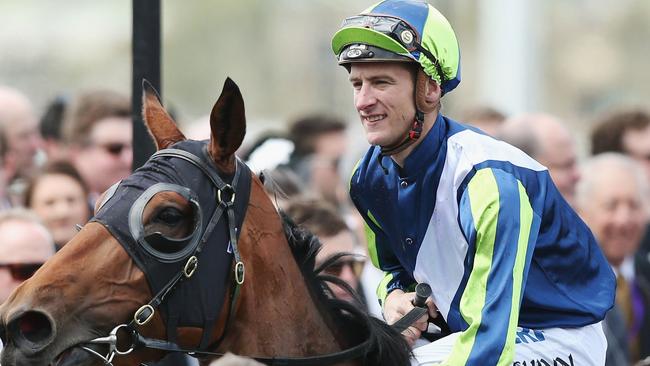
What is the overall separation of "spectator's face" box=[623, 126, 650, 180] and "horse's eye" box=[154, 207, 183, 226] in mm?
6407

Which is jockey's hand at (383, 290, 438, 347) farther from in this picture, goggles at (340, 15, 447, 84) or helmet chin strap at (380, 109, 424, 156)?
goggles at (340, 15, 447, 84)

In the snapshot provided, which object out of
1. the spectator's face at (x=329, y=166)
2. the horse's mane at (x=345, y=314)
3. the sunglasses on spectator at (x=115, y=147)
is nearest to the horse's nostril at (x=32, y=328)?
the horse's mane at (x=345, y=314)

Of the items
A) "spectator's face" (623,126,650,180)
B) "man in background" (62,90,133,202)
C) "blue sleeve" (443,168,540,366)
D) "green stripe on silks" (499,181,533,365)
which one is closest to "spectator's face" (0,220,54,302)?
"man in background" (62,90,133,202)

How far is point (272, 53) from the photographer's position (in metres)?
23.2

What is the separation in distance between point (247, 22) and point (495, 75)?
10263 millimetres

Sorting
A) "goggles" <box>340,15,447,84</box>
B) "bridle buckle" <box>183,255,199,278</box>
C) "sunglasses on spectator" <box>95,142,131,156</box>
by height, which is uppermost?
"goggles" <box>340,15,447,84</box>

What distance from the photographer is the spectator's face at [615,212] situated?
8.06m

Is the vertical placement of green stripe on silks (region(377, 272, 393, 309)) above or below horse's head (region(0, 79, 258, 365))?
below

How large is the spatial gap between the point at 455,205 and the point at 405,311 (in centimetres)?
52

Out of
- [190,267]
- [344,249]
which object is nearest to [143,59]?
[190,267]

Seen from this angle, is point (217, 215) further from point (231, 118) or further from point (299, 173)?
point (299, 173)

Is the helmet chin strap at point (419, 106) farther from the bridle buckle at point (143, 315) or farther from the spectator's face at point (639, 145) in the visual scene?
the spectator's face at point (639, 145)

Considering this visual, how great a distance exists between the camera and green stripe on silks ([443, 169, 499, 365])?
3.96 m

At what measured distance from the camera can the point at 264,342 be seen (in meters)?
4.17
